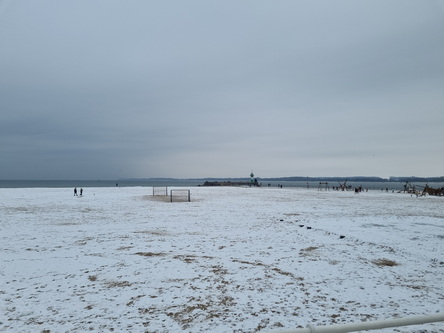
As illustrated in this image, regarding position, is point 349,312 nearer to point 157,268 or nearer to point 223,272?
point 223,272

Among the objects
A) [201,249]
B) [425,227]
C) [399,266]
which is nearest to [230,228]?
[201,249]

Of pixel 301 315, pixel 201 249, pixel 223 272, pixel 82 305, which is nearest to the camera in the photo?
pixel 301 315

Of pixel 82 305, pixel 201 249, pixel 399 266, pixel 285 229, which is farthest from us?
pixel 285 229

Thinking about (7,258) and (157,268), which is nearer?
(157,268)

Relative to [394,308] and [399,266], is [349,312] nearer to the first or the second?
[394,308]

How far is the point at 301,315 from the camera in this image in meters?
5.66

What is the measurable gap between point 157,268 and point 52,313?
3.16 m

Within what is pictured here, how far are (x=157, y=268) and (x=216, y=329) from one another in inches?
151

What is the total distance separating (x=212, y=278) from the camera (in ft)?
25.3

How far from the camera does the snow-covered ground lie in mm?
5566

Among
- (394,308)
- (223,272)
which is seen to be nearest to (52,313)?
(223,272)

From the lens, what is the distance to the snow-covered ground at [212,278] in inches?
219

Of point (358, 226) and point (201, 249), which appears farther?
point (358, 226)

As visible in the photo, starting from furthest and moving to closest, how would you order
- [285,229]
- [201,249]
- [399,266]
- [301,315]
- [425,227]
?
[425,227] < [285,229] < [201,249] < [399,266] < [301,315]
